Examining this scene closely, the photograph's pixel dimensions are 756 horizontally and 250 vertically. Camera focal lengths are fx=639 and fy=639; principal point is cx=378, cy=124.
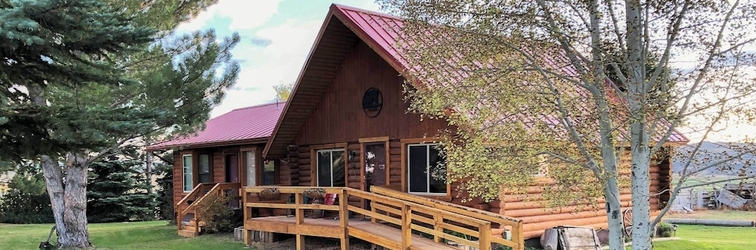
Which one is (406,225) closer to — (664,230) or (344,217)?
(344,217)

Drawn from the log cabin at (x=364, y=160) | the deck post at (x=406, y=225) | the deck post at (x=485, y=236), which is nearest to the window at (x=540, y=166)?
the deck post at (x=485, y=236)

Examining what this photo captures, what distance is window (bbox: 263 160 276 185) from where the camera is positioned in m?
16.9

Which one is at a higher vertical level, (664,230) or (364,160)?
(364,160)

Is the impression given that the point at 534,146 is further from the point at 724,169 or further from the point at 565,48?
the point at 724,169

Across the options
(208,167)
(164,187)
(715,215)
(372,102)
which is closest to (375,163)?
(372,102)

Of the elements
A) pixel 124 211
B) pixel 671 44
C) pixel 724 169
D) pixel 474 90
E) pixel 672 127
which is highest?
pixel 671 44

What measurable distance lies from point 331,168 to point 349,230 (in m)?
3.52

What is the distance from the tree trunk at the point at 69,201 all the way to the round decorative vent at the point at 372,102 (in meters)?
6.12

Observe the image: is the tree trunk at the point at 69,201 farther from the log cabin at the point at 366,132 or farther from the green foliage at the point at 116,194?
the green foliage at the point at 116,194

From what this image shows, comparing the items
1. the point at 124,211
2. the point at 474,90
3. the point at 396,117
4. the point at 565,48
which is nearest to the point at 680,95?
the point at 565,48

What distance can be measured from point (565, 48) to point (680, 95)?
1444 mm

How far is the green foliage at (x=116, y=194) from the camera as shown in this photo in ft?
81.7

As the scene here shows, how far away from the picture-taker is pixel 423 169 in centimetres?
1220

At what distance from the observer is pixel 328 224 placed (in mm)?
11852
